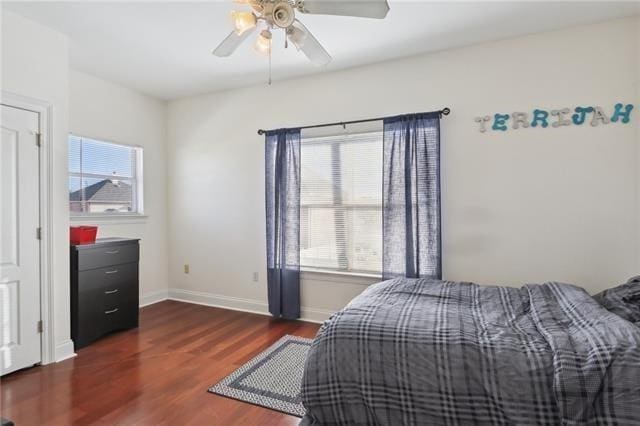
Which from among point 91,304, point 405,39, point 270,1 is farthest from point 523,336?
point 91,304

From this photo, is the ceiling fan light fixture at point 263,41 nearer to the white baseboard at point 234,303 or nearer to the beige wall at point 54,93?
the beige wall at point 54,93

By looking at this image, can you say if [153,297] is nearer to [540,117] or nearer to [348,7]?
[348,7]

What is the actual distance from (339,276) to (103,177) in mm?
2904

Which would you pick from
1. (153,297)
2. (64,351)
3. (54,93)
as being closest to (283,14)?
(54,93)

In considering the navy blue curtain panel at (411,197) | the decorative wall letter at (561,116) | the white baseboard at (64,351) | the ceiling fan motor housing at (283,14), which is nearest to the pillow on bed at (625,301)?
the navy blue curtain panel at (411,197)

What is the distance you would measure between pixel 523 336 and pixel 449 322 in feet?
1.07

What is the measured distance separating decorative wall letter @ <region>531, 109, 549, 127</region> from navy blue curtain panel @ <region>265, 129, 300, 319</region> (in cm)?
216

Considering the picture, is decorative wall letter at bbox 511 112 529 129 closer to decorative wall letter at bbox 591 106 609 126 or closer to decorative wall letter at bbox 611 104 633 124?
decorative wall letter at bbox 591 106 609 126

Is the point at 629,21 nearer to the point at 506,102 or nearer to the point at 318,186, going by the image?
the point at 506,102

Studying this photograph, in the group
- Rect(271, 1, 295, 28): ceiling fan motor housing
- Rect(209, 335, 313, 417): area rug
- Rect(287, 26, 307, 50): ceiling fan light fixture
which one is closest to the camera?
Rect(271, 1, 295, 28): ceiling fan motor housing

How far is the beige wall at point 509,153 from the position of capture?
260 centimetres

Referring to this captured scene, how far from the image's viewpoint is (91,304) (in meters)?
3.04

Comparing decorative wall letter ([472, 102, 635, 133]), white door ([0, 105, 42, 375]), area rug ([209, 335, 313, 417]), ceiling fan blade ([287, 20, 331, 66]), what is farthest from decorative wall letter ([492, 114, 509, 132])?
white door ([0, 105, 42, 375])

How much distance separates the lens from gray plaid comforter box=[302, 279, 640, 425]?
4.24 feet
